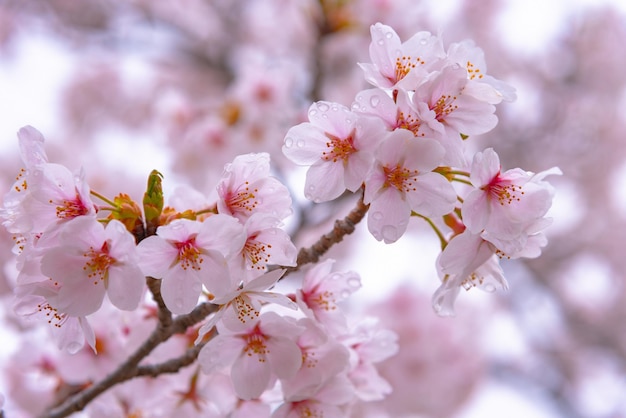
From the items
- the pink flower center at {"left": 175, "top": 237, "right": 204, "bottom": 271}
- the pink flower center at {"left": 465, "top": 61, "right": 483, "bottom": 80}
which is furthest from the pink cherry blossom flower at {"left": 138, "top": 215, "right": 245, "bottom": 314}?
the pink flower center at {"left": 465, "top": 61, "right": 483, "bottom": 80}

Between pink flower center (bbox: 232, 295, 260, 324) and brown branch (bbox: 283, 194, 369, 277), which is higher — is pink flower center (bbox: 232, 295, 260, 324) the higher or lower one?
the lower one

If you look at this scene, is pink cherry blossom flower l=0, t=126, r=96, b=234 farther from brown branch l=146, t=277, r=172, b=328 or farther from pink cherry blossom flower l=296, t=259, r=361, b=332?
pink cherry blossom flower l=296, t=259, r=361, b=332

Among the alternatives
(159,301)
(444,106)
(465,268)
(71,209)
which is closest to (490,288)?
(465,268)

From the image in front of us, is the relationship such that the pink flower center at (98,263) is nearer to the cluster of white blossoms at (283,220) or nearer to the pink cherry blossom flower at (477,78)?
the cluster of white blossoms at (283,220)

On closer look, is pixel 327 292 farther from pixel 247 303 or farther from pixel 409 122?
pixel 409 122

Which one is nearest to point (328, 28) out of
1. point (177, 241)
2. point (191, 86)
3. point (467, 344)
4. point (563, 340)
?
point (467, 344)
